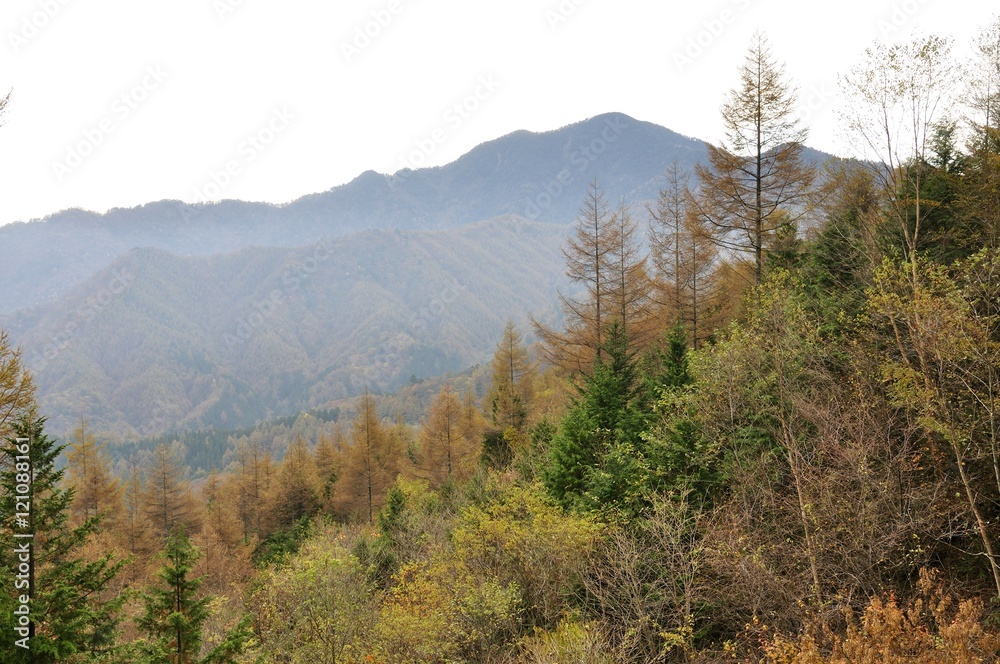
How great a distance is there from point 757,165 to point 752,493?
12954 millimetres

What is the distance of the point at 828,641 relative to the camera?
981cm

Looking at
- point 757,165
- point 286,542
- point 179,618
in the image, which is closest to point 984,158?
point 757,165

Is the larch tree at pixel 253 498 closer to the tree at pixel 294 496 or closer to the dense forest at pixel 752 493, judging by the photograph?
the tree at pixel 294 496

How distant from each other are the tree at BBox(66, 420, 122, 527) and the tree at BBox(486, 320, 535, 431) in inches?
1140

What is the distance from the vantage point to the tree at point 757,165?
18.4m

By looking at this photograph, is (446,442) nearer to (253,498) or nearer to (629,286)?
(629,286)

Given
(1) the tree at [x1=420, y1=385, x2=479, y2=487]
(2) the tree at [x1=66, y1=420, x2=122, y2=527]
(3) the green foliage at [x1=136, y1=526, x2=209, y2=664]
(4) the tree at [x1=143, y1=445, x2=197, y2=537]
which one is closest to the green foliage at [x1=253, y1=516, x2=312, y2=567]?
(4) the tree at [x1=143, y1=445, x2=197, y2=537]

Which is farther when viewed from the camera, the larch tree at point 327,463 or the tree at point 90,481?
the larch tree at point 327,463

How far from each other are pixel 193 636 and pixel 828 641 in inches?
480

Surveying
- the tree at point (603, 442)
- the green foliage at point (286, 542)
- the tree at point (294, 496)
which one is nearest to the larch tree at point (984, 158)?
the tree at point (603, 442)

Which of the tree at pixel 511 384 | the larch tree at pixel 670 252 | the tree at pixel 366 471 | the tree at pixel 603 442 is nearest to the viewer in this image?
the tree at pixel 603 442

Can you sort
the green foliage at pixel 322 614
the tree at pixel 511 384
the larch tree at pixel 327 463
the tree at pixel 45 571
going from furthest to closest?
the larch tree at pixel 327 463 → the tree at pixel 511 384 → the green foliage at pixel 322 614 → the tree at pixel 45 571

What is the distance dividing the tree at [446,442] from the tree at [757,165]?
2469 cm

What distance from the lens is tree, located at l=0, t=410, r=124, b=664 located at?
7.59 metres
